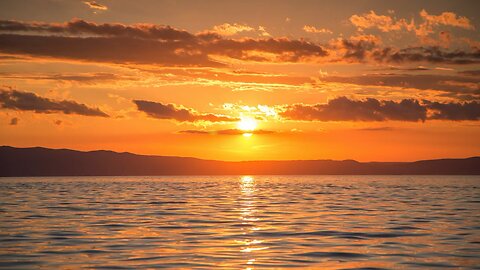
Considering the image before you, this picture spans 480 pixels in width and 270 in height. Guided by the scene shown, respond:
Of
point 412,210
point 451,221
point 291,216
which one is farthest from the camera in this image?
point 412,210

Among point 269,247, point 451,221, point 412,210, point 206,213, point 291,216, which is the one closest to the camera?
point 269,247

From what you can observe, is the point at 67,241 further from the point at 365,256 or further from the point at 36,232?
the point at 365,256

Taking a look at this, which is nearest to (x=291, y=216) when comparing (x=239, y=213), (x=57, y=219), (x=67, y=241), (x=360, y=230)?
(x=239, y=213)

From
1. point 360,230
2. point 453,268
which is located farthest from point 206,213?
point 453,268

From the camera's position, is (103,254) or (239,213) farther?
(239,213)

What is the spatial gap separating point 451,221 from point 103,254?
24.2 metres

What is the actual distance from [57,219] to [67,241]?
12.9 m

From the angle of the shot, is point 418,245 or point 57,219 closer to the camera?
point 418,245

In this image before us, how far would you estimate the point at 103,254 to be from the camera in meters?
26.5

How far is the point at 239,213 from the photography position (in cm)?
4934

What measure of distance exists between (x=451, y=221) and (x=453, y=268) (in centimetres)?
1944

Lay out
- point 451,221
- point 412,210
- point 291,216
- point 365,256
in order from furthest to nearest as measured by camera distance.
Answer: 1. point 412,210
2. point 291,216
3. point 451,221
4. point 365,256

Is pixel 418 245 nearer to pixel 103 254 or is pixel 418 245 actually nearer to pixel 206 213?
pixel 103 254

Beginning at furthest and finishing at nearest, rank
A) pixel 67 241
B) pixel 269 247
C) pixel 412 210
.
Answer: pixel 412 210 → pixel 67 241 → pixel 269 247
